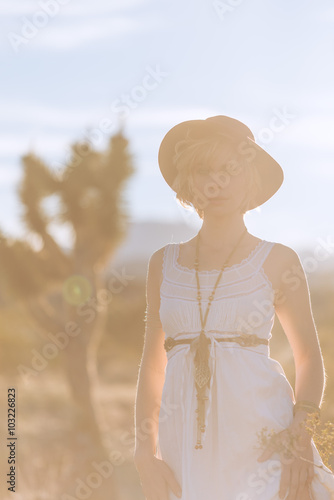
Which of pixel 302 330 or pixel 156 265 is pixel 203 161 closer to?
pixel 156 265

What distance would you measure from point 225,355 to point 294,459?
382 millimetres

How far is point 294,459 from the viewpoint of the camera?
2.26 m

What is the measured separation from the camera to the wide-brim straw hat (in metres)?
2.56

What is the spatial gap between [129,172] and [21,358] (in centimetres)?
1433

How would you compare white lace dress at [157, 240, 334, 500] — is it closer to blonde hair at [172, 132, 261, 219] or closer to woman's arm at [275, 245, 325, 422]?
woman's arm at [275, 245, 325, 422]

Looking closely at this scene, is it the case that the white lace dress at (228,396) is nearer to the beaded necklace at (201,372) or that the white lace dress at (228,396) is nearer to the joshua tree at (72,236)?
the beaded necklace at (201,372)

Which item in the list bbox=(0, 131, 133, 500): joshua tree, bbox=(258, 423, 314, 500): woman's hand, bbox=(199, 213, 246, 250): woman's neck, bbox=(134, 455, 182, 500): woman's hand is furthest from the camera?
bbox=(0, 131, 133, 500): joshua tree

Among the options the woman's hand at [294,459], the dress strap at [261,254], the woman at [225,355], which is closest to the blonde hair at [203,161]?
the woman at [225,355]

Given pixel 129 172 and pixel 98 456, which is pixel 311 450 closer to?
pixel 129 172

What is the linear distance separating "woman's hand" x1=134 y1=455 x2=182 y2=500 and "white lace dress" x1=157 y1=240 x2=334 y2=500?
0.03 meters

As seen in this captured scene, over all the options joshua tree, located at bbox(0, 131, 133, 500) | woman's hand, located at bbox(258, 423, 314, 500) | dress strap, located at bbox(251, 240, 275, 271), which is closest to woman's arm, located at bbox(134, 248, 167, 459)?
dress strap, located at bbox(251, 240, 275, 271)

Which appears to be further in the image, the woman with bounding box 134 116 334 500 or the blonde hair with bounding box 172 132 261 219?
the blonde hair with bounding box 172 132 261 219

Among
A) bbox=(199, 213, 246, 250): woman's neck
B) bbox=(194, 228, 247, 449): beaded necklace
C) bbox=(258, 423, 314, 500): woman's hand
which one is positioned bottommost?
bbox=(258, 423, 314, 500): woman's hand

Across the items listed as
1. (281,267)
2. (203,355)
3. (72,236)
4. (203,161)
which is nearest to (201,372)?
(203,355)
